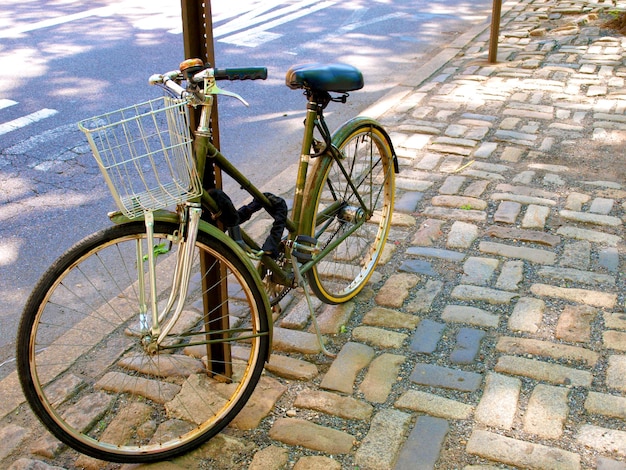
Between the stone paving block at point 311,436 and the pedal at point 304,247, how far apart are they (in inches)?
27.9

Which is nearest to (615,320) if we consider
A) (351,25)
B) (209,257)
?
(209,257)

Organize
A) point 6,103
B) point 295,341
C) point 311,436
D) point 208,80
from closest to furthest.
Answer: point 208,80 < point 311,436 < point 295,341 < point 6,103

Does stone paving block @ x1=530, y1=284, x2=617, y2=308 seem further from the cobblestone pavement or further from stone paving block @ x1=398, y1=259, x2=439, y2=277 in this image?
stone paving block @ x1=398, y1=259, x2=439, y2=277

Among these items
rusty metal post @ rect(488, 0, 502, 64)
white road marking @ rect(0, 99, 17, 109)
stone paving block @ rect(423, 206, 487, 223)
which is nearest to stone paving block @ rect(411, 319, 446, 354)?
stone paving block @ rect(423, 206, 487, 223)

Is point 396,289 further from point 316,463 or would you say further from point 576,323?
point 316,463

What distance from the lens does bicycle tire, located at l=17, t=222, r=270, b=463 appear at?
2369 mm

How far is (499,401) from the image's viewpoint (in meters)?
2.86

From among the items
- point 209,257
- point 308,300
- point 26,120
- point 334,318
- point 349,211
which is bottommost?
point 334,318

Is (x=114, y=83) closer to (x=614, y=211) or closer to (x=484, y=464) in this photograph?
(x=614, y=211)

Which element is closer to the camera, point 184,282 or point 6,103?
point 184,282

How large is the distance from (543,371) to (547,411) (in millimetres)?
269

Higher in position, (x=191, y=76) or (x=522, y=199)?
(x=191, y=76)

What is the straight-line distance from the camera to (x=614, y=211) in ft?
14.6

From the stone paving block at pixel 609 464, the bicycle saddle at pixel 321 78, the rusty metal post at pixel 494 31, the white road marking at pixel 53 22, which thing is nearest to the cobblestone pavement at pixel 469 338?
the stone paving block at pixel 609 464
